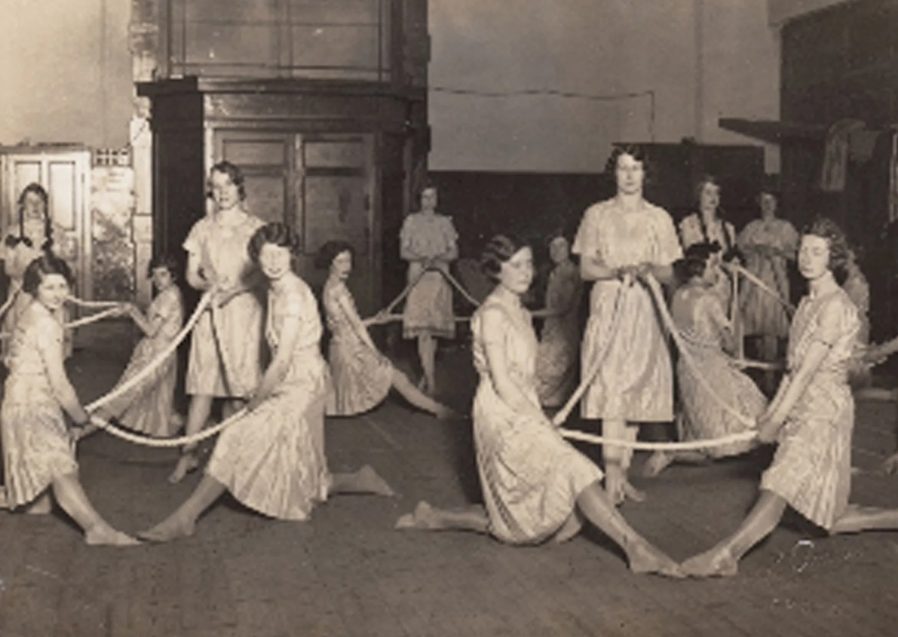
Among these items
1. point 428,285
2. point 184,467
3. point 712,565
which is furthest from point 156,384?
point 712,565

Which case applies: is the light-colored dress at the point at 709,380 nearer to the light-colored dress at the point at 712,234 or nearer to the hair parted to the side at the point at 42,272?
the light-colored dress at the point at 712,234

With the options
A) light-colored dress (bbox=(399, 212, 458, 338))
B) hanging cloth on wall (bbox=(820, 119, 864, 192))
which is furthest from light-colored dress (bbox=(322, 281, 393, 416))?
hanging cloth on wall (bbox=(820, 119, 864, 192))

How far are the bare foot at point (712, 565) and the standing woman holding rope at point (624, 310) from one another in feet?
4.45

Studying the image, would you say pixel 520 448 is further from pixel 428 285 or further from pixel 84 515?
pixel 428 285

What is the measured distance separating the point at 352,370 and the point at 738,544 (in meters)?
4.79

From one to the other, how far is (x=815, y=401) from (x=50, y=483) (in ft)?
11.1

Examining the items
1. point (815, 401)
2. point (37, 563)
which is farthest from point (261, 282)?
point (815, 401)

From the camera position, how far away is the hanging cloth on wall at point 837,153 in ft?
45.0

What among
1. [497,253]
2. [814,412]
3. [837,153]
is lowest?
[814,412]

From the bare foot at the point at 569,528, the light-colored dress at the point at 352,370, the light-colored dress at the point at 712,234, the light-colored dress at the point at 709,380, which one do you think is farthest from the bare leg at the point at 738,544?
the light-colored dress at the point at 712,234

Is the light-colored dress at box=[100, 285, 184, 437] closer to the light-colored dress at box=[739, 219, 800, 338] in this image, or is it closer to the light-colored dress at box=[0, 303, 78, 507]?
the light-colored dress at box=[0, 303, 78, 507]

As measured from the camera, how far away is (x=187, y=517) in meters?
6.23

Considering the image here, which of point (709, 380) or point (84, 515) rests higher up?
point (709, 380)

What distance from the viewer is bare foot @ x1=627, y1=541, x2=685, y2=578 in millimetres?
5465
